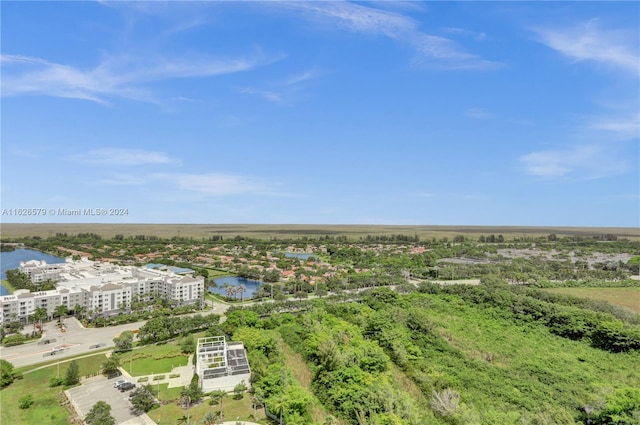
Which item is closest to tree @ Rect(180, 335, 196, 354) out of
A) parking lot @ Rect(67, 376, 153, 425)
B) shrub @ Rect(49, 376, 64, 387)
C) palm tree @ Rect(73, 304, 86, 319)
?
parking lot @ Rect(67, 376, 153, 425)

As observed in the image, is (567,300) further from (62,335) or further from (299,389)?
(62,335)

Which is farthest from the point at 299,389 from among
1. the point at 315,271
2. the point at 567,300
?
the point at 315,271

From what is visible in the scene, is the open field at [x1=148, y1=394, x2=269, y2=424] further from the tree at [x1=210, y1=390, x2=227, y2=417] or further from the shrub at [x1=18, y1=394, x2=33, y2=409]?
the shrub at [x1=18, y1=394, x2=33, y2=409]

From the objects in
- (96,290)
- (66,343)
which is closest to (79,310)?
(96,290)

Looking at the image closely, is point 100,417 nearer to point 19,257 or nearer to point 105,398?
point 105,398

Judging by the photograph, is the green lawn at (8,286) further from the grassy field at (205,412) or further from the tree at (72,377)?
the grassy field at (205,412)
